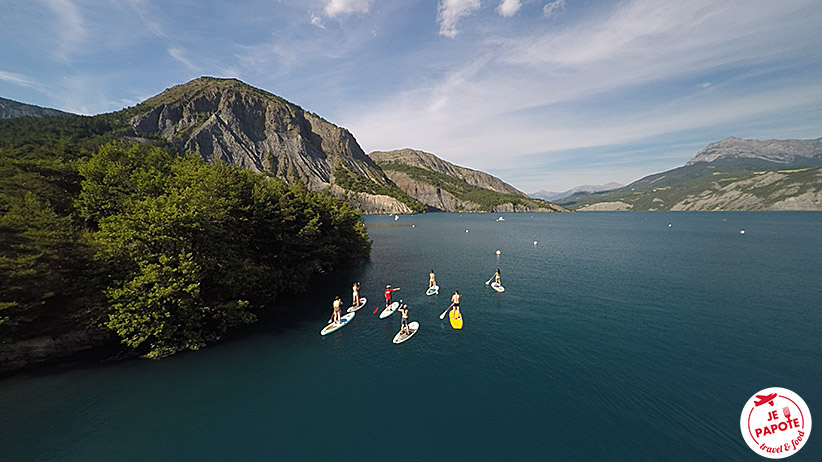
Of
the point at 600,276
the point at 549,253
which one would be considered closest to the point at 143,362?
the point at 600,276

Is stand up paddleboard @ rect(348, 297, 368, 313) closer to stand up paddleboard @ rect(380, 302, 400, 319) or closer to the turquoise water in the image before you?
the turquoise water

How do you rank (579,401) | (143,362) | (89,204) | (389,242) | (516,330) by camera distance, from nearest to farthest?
(579,401) < (143,362) < (89,204) < (516,330) < (389,242)

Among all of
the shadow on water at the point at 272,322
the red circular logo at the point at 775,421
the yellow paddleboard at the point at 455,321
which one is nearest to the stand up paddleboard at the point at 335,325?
the shadow on water at the point at 272,322

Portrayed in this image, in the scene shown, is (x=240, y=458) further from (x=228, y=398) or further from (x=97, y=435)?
(x=97, y=435)

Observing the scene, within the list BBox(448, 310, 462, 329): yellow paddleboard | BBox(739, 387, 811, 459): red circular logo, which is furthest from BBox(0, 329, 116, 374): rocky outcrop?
BBox(739, 387, 811, 459): red circular logo

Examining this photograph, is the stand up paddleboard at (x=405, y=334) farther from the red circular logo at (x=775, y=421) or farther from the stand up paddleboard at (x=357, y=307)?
the red circular logo at (x=775, y=421)
